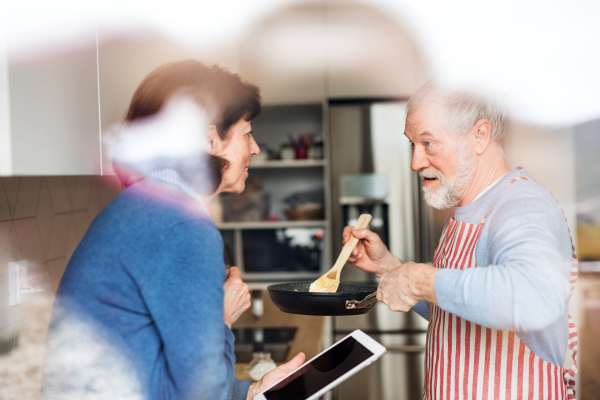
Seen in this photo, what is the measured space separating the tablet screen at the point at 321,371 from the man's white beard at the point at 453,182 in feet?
1.13

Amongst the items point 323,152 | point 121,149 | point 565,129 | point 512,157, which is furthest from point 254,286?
point 121,149

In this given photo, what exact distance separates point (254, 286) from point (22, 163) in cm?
183

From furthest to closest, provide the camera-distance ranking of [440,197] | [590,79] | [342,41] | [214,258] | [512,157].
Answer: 1. [342,41]
2. [512,157]
3. [590,79]
4. [440,197]
5. [214,258]

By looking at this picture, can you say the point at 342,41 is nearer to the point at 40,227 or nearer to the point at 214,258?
the point at 40,227

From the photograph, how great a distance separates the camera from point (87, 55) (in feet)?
2.57

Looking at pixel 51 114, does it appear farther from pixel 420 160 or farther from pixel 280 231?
pixel 280 231

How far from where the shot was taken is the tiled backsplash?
2.85 ft

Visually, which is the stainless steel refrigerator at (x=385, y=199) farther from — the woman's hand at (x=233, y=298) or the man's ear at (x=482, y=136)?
the woman's hand at (x=233, y=298)

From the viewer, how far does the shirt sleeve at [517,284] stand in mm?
582

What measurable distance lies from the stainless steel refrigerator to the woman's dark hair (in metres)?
1.65

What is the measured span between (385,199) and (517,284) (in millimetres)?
1701

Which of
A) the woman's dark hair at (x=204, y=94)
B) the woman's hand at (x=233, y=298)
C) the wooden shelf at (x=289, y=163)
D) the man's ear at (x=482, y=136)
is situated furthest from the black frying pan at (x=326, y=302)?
the wooden shelf at (x=289, y=163)

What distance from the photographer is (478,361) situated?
0.85m

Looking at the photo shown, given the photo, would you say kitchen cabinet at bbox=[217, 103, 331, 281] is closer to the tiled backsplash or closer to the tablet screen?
the tiled backsplash
